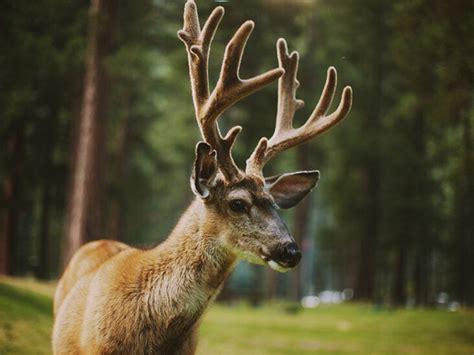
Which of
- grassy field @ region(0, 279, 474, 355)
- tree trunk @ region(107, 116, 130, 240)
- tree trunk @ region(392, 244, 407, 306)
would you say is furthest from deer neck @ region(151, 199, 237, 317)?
tree trunk @ region(392, 244, 407, 306)

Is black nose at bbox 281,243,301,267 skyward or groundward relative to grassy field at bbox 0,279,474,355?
skyward

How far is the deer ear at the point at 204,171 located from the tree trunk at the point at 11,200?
11.7 m

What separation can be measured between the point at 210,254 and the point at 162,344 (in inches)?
21.9

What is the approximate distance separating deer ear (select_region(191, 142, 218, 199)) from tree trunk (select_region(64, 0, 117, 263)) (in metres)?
5.84

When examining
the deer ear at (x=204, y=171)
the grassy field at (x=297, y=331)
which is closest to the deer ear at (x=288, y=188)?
the deer ear at (x=204, y=171)

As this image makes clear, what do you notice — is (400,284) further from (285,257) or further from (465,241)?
(285,257)

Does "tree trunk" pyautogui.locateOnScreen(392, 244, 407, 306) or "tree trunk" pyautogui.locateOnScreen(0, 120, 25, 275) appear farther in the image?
"tree trunk" pyautogui.locateOnScreen(392, 244, 407, 306)

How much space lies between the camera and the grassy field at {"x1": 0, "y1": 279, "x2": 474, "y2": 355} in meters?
6.87

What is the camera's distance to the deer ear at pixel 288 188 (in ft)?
14.9

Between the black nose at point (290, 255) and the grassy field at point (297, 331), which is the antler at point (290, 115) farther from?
the grassy field at point (297, 331)

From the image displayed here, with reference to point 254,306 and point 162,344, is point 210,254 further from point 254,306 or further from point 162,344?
point 254,306

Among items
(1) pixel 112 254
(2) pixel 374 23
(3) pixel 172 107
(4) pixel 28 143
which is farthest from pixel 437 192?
(1) pixel 112 254

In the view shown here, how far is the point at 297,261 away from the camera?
3.74 meters

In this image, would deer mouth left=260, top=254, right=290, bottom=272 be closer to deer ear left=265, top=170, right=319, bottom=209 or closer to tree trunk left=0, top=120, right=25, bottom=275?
deer ear left=265, top=170, right=319, bottom=209
